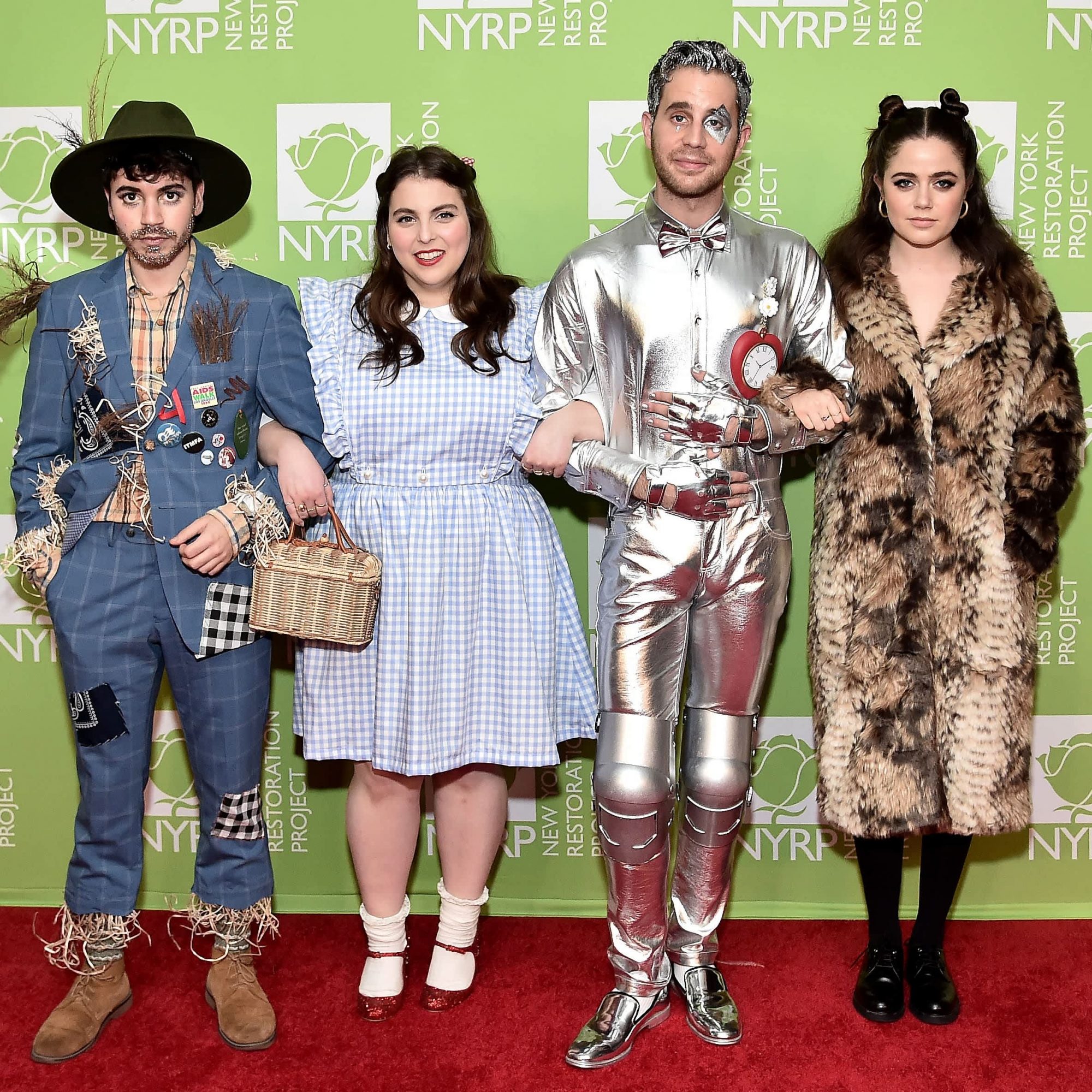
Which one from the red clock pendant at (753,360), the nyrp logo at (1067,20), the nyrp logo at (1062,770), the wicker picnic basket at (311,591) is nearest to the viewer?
the wicker picnic basket at (311,591)

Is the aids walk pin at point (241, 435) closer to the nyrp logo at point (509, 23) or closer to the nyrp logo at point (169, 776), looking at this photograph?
the nyrp logo at point (169, 776)

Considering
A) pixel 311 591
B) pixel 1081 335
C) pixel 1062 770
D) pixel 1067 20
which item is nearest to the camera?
pixel 311 591

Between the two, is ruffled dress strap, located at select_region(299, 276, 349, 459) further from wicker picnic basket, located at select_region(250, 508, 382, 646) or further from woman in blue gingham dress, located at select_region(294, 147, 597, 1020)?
wicker picnic basket, located at select_region(250, 508, 382, 646)

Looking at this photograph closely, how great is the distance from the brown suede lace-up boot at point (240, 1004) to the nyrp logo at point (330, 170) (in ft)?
5.74

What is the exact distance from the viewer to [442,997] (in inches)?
104

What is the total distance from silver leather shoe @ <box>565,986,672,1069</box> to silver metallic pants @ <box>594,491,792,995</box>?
0.13 ft

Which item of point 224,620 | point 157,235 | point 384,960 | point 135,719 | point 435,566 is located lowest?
point 384,960

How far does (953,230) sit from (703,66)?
2.31 ft

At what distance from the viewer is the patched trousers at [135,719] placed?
2375 millimetres

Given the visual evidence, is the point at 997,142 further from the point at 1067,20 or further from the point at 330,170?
the point at 330,170

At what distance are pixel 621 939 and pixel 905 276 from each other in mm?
1625

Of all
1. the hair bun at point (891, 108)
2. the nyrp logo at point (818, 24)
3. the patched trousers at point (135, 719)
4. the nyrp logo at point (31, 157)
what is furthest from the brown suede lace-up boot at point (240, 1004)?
the nyrp logo at point (818, 24)

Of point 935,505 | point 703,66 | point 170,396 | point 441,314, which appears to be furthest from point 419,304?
point 935,505

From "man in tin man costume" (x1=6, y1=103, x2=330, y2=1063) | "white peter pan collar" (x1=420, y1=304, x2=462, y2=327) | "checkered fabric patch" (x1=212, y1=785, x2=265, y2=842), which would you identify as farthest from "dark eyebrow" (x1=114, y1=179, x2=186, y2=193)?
"checkered fabric patch" (x1=212, y1=785, x2=265, y2=842)
